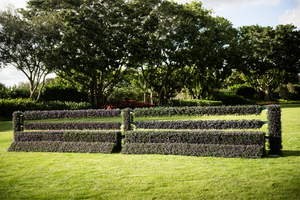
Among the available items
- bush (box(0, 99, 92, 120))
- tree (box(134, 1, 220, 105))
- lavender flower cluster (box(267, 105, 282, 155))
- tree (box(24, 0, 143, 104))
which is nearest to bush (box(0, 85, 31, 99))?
bush (box(0, 99, 92, 120))

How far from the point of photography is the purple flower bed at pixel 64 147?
6.83m

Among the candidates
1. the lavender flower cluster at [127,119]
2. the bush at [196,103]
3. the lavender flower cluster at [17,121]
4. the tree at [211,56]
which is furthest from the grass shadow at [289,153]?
the tree at [211,56]

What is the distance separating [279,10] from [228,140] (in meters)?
8.34

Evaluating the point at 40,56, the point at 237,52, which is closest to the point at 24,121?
the point at 40,56

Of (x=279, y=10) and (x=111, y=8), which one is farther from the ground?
(x=111, y=8)

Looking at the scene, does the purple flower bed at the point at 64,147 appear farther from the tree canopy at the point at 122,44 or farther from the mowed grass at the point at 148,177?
the tree canopy at the point at 122,44

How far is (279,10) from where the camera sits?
35.2 feet

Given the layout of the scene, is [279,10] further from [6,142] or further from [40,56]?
[40,56]

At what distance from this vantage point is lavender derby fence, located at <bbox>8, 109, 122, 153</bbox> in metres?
6.96

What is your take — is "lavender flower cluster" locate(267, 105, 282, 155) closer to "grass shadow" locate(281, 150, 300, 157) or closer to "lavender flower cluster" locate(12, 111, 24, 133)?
"grass shadow" locate(281, 150, 300, 157)

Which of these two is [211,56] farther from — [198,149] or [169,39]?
[198,149]

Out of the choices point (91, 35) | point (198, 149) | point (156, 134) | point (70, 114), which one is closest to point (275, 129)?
point (198, 149)

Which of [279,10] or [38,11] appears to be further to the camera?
[38,11]

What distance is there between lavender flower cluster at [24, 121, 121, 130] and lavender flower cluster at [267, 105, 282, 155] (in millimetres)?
4450
